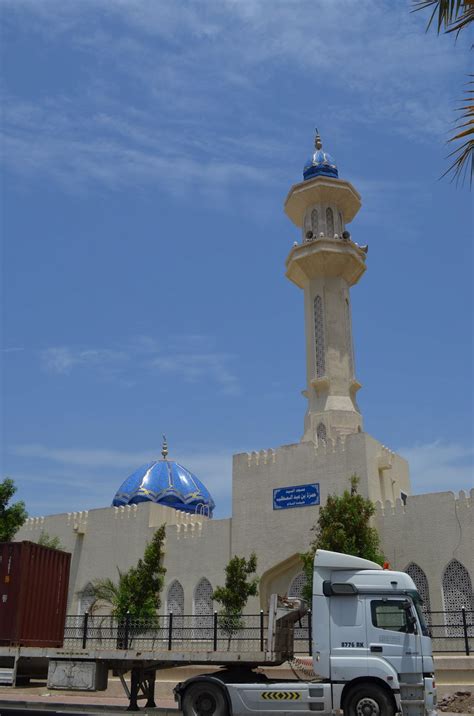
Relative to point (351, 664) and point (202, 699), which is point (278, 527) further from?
point (351, 664)

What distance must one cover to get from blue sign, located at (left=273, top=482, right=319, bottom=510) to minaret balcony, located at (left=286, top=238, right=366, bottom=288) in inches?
353

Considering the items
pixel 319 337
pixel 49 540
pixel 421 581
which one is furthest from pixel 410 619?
pixel 49 540

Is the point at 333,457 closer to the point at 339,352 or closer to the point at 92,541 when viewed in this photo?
the point at 339,352

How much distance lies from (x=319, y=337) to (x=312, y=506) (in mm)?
6983

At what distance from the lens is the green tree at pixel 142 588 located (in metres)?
24.0

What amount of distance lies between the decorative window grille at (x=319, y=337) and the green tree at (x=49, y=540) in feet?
41.4

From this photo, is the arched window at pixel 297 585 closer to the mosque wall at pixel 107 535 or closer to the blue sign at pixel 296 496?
the blue sign at pixel 296 496

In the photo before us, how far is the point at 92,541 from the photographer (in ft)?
95.0

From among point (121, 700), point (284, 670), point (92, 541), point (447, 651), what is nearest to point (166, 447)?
point (92, 541)

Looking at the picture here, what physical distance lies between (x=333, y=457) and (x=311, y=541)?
285 centimetres

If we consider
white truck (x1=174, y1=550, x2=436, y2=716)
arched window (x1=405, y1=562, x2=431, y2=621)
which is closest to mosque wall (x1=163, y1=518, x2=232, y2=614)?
arched window (x1=405, y1=562, x2=431, y2=621)

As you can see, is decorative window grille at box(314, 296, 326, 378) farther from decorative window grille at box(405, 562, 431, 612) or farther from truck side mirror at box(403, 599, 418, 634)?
truck side mirror at box(403, 599, 418, 634)

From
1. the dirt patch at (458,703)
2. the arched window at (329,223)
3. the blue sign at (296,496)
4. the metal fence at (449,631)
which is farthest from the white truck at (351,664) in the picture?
the arched window at (329,223)

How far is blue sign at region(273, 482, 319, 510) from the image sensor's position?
24203 mm
